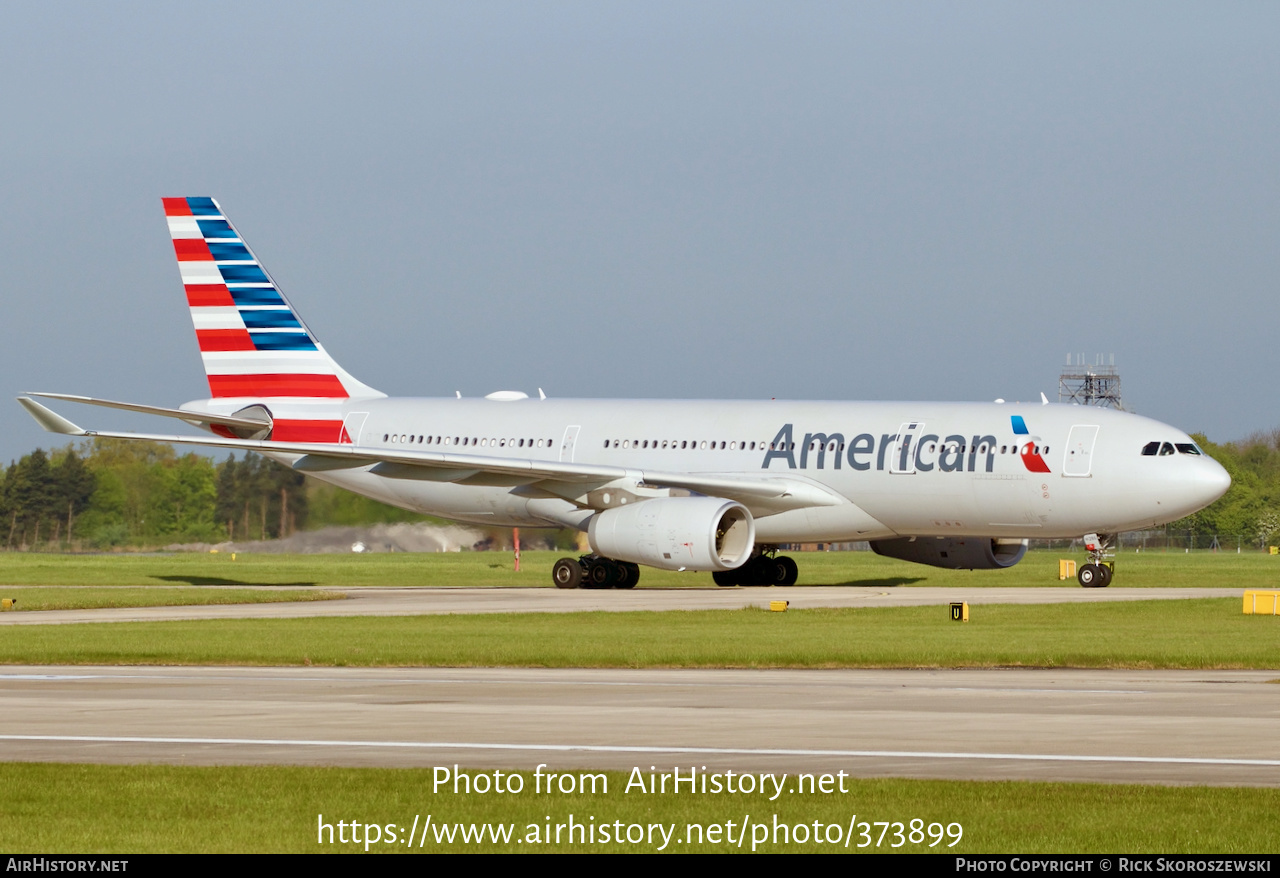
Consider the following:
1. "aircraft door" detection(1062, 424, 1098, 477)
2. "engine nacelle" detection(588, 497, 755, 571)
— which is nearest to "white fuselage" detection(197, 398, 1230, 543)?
"aircraft door" detection(1062, 424, 1098, 477)

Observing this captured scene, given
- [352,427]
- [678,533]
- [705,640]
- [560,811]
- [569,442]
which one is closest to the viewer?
[560,811]

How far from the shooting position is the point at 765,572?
44.5m

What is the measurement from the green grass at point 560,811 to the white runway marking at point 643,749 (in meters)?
1.45

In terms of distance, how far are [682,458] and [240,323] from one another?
1353 cm

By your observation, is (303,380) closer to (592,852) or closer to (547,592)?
(547,592)

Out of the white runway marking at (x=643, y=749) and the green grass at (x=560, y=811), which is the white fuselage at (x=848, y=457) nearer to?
the white runway marking at (x=643, y=749)

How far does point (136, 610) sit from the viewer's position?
1339 inches

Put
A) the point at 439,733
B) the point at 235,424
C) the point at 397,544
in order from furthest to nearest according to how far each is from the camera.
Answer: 1. the point at 397,544
2. the point at 235,424
3. the point at 439,733

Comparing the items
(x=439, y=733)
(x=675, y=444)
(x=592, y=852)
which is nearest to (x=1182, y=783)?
(x=592, y=852)

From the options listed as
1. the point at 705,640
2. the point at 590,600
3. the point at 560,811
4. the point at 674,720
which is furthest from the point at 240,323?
the point at 560,811

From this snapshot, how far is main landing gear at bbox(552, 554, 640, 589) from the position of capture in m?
42.8

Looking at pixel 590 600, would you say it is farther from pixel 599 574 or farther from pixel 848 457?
pixel 848 457

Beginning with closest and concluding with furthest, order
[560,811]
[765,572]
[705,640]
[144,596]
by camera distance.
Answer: [560,811] → [705,640] → [144,596] → [765,572]

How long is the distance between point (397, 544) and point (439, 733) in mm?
37328
